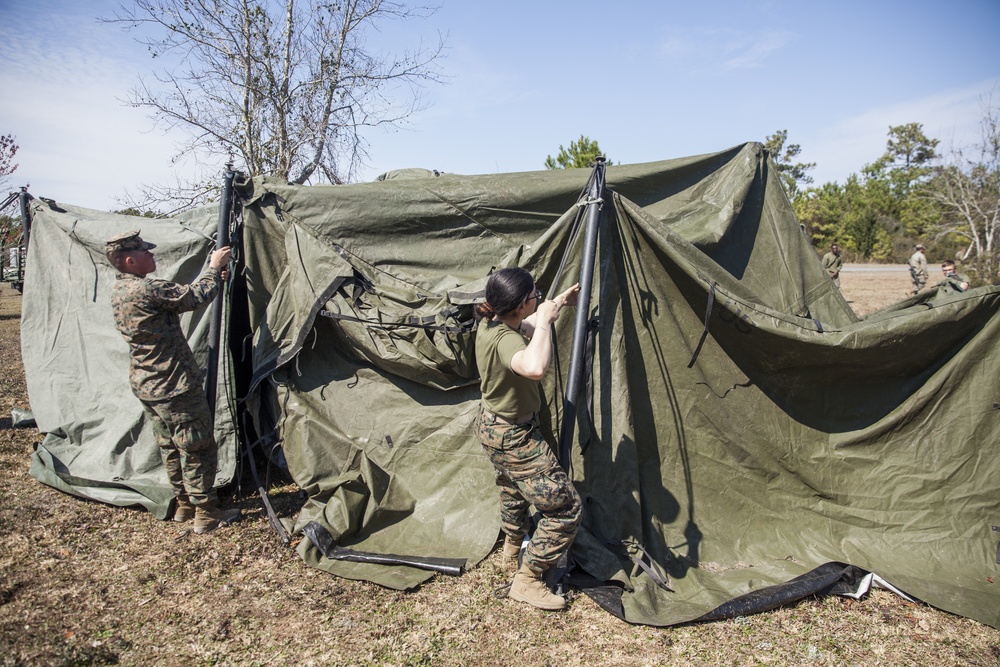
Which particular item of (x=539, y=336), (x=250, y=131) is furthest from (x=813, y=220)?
(x=539, y=336)

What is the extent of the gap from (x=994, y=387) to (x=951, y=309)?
1.86ft

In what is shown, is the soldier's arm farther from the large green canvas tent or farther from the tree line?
the tree line

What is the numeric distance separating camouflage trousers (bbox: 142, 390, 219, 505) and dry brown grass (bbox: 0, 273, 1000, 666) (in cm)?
42

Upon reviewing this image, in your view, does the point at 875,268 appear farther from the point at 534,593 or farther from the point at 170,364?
the point at 170,364

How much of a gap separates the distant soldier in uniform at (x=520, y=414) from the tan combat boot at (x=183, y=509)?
255 centimetres

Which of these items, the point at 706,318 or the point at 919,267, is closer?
the point at 706,318

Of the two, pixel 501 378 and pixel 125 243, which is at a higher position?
pixel 125 243

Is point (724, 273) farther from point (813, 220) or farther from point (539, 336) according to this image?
point (813, 220)

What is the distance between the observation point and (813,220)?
34219 mm

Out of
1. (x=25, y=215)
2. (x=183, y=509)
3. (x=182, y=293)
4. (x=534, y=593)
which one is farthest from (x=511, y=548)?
(x=25, y=215)

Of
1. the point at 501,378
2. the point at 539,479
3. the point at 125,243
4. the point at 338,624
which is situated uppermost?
the point at 125,243

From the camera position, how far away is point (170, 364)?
4023 millimetres

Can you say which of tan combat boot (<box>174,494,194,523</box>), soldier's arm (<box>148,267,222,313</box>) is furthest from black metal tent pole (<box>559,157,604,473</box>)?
tan combat boot (<box>174,494,194,523</box>)

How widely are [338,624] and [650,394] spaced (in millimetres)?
2246
